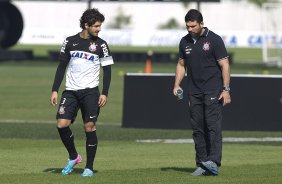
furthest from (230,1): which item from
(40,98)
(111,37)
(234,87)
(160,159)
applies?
(160,159)

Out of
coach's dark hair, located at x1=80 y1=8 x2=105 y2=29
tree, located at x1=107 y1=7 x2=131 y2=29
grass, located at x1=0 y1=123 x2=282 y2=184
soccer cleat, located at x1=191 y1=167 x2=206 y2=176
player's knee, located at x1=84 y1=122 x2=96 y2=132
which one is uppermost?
coach's dark hair, located at x1=80 y1=8 x2=105 y2=29

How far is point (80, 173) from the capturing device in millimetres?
13930

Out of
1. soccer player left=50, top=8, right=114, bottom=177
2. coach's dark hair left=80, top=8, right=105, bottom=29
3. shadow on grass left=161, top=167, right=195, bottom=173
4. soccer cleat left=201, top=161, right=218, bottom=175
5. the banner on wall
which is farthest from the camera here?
the banner on wall

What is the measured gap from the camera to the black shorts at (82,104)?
1349 cm

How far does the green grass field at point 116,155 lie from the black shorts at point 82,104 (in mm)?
750

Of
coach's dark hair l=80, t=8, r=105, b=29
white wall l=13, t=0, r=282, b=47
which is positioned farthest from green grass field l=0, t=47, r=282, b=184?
white wall l=13, t=0, r=282, b=47

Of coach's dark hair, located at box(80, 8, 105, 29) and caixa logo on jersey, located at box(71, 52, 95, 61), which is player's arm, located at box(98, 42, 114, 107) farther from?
coach's dark hair, located at box(80, 8, 105, 29)

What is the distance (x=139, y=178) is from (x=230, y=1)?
81.9 meters

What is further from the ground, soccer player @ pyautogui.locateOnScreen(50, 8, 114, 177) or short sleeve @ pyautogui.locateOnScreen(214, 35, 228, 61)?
short sleeve @ pyautogui.locateOnScreen(214, 35, 228, 61)

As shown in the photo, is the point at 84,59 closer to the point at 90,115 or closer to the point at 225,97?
the point at 90,115

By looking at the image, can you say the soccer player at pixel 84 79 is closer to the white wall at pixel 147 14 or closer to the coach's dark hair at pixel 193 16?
the coach's dark hair at pixel 193 16

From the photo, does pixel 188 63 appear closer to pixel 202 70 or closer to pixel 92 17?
pixel 202 70

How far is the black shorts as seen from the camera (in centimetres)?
1349

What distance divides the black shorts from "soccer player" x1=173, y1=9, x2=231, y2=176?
1.24m
